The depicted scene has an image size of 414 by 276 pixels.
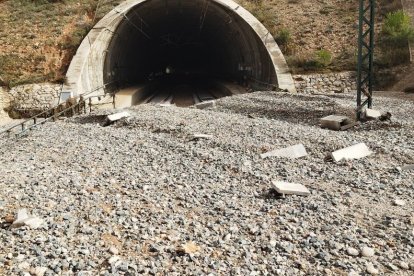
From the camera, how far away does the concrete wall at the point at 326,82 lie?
2311 centimetres

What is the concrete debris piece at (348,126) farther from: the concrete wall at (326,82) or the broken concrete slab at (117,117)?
the concrete wall at (326,82)

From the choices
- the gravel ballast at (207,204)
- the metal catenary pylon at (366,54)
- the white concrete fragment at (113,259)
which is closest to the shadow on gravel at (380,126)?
the gravel ballast at (207,204)

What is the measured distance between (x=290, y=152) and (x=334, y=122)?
3927mm

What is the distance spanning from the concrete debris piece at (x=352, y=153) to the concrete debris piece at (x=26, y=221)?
273 inches

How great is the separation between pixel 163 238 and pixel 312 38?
23358mm

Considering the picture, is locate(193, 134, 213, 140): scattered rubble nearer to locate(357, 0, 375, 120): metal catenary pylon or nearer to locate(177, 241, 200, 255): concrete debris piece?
locate(357, 0, 375, 120): metal catenary pylon

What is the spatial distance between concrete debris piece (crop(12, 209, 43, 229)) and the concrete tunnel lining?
16550mm

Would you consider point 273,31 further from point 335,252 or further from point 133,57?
point 335,252

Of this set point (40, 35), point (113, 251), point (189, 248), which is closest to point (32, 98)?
point (40, 35)

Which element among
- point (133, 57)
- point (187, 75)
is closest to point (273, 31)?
point (133, 57)

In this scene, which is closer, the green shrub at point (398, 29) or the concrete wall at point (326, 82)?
the concrete wall at point (326, 82)

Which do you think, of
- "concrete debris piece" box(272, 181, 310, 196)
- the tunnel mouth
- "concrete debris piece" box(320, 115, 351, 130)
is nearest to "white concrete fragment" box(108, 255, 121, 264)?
"concrete debris piece" box(272, 181, 310, 196)

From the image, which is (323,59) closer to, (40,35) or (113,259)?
(40,35)

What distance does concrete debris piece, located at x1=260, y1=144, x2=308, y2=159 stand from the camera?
10.2m
